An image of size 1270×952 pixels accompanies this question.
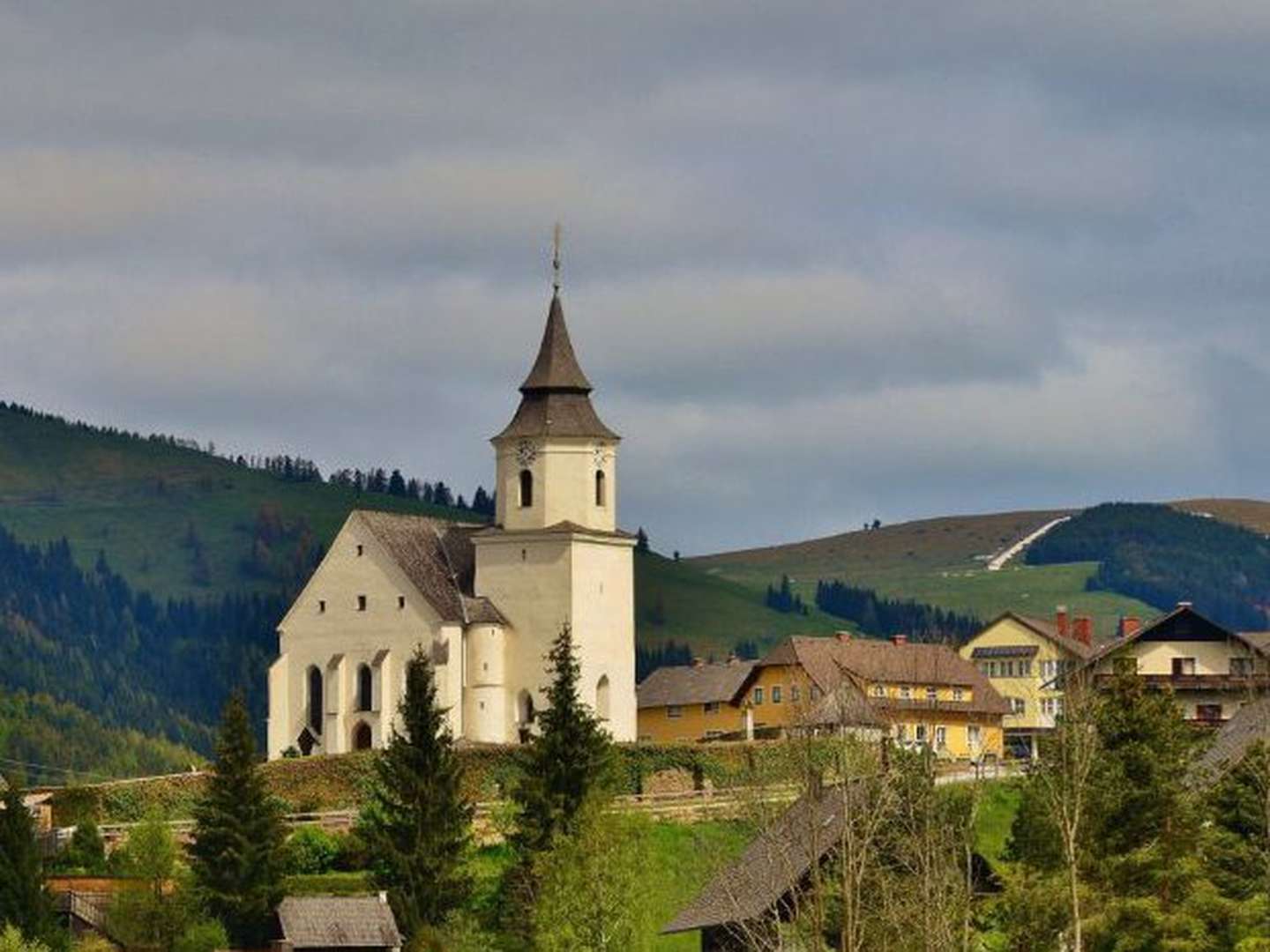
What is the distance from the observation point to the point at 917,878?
7444 cm

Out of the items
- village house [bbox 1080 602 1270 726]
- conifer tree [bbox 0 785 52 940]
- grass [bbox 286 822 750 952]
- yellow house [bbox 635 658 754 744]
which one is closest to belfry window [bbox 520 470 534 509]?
yellow house [bbox 635 658 754 744]

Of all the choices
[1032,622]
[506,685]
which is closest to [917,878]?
[506,685]

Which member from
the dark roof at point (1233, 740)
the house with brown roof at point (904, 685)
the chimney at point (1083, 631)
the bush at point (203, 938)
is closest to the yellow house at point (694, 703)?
the house with brown roof at point (904, 685)

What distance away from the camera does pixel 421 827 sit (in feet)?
315

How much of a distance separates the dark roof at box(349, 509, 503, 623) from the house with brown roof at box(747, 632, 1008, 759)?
494 inches

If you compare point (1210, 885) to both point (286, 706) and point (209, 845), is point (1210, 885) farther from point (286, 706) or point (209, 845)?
point (286, 706)

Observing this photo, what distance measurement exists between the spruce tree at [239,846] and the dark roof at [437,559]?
27.7 m

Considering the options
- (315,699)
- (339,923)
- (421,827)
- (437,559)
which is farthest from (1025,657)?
(339,923)

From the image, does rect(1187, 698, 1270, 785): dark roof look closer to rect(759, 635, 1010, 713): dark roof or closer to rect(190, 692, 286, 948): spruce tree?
rect(190, 692, 286, 948): spruce tree

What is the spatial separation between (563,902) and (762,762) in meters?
27.3

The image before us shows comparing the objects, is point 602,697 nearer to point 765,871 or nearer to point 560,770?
point 560,770

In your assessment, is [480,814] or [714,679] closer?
[480,814]

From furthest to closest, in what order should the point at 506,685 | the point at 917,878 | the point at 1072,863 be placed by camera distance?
the point at 506,685
the point at 917,878
the point at 1072,863

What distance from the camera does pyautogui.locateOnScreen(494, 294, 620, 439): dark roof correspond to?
417ft
